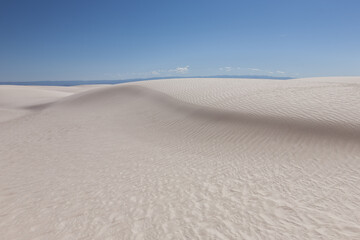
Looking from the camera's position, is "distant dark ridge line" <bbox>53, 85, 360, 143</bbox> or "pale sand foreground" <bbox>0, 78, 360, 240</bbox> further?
"distant dark ridge line" <bbox>53, 85, 360, 143</bbox>

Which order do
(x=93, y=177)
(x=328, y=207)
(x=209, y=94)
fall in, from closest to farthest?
(x=328, y=207) → (x=93, y=177) → (x=209, y=94)

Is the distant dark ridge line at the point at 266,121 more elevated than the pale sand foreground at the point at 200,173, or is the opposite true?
the distant dark ridge line at the point at 266,121

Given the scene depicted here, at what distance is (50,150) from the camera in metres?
7.71

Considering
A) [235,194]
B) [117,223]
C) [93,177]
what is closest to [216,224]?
[235,194]

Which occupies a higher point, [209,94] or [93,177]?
[209,94]

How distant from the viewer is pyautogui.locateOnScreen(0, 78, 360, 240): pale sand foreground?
3529 millimetres

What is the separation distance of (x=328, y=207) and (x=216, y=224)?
2128mm

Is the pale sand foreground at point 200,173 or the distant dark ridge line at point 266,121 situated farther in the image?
the distant dark ridge line at point 266,121

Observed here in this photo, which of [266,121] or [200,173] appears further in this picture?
[266,121]

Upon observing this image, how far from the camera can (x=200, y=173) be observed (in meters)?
5.46

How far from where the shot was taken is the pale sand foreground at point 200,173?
11.6 ft

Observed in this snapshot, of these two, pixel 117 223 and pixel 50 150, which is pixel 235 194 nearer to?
pixel 117 223

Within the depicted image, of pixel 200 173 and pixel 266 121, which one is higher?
pixel 266 121

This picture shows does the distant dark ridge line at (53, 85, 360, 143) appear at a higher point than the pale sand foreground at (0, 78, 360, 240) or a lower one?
higher
